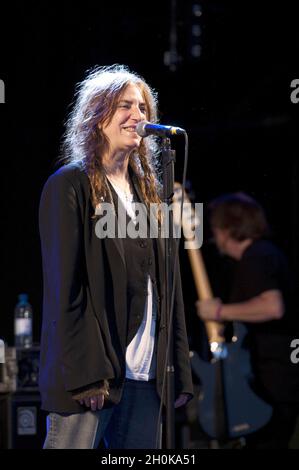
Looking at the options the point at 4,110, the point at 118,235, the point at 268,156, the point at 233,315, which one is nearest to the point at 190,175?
the point at 268,156

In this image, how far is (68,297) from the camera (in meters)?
2.20

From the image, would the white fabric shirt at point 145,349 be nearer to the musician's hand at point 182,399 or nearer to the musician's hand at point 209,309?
the musician's hand at point 182,399

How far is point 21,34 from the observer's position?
4.49m

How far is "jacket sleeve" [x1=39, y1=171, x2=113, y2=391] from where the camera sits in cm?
218

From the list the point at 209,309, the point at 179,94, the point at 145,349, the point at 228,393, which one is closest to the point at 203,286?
the point at 209,309

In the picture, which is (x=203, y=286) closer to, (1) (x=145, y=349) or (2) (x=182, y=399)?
(2) (x=182, y=399)

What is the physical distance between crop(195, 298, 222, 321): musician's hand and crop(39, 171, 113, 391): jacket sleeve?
97.4 inches

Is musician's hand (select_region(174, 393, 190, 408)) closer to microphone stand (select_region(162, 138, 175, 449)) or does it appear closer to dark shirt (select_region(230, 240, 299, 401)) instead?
microphone stand (select_region(162, 138, 175, 449))

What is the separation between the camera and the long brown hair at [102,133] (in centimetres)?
249

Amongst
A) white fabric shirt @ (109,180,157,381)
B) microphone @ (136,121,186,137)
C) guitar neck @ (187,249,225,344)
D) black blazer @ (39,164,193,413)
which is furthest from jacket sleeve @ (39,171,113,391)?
guitar neck @ (187,249,225,344)

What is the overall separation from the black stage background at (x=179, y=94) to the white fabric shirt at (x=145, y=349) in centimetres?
224

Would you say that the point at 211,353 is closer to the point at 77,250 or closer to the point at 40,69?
the point at 40,69

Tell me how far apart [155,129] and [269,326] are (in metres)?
2.58

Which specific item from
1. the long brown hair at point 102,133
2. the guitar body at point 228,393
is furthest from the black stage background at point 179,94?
the long brown hair at point 102,133
